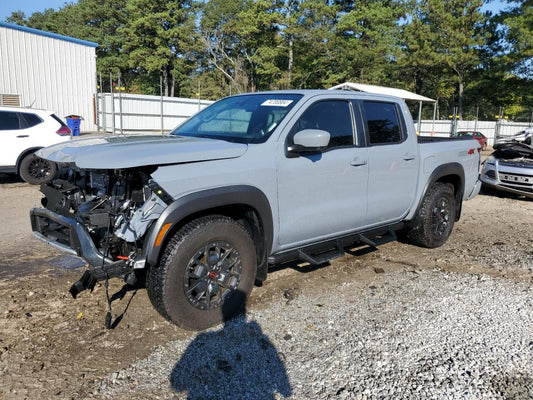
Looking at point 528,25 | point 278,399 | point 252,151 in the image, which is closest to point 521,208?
point 252,151

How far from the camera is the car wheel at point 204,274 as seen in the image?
124 inches

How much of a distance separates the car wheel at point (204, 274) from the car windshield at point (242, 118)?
0.85 metres

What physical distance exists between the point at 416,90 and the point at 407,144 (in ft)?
158

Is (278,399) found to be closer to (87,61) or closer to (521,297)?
(521,297)

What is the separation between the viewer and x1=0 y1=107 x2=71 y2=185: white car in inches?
374

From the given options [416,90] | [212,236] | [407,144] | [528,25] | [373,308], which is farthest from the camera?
[416,90]

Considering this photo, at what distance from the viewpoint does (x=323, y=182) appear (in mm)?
3930

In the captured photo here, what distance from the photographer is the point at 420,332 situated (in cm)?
346

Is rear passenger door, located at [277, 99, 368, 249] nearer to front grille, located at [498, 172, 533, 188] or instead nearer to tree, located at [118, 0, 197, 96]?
front grille, located at [498, 172, 533, 188]

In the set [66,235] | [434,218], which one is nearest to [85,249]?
[66,235]

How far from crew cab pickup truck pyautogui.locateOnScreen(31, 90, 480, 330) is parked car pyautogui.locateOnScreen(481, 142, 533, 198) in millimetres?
5775

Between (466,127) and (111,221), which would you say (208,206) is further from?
(466,127)

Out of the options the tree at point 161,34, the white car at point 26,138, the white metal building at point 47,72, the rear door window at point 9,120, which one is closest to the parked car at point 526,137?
the white car at point 26,138

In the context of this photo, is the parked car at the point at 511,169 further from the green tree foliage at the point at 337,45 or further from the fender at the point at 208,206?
the green tree foliage at the point at 337,45
